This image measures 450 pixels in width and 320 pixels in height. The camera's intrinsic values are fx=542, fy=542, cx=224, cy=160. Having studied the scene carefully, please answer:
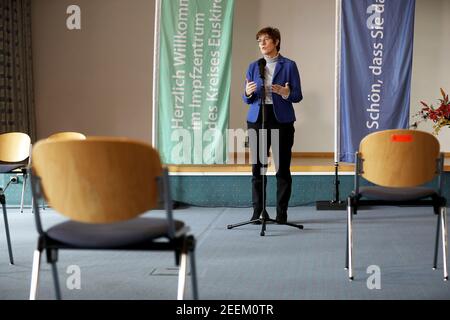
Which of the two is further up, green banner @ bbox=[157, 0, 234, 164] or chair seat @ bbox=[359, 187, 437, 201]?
green banner @ bbox=[157, 0, 234, 164]

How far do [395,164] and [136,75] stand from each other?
6.34 meters

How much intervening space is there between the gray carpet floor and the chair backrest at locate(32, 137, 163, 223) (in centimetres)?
91

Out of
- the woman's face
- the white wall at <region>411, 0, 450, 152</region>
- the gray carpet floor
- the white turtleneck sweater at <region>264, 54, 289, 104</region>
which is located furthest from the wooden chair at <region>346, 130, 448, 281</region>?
the white wall at <region>411, 0, 450, 152</region>

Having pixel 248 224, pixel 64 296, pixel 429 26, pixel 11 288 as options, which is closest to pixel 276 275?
pixel 64 296

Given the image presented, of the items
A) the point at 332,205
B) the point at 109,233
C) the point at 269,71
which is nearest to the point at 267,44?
the point at 269,71

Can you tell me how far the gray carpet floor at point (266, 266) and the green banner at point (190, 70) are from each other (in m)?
1.33

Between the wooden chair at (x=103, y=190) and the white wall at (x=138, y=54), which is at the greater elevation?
the white wall at (x=138, y=54)

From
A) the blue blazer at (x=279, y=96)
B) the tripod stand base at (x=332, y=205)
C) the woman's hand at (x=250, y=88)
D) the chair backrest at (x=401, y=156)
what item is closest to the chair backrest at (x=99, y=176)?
the chair backrest at (x=401, y=156)

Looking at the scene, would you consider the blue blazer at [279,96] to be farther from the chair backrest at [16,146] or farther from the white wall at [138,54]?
the white wall at [138,54]

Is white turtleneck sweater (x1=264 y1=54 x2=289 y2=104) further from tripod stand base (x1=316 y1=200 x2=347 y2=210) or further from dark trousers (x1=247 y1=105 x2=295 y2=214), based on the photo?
tripod stand base (x1=316 y1=200 x2=347 y2=210)

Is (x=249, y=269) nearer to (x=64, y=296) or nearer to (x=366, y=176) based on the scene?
(x=366, y=176)

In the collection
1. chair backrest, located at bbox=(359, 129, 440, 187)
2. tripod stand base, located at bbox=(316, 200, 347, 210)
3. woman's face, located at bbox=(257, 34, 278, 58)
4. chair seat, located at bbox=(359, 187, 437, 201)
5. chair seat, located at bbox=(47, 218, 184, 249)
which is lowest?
tripod stand base, located at bbox=(316, 200, 347, 210)

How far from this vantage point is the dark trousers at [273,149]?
169 inches

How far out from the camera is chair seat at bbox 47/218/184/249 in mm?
1744
